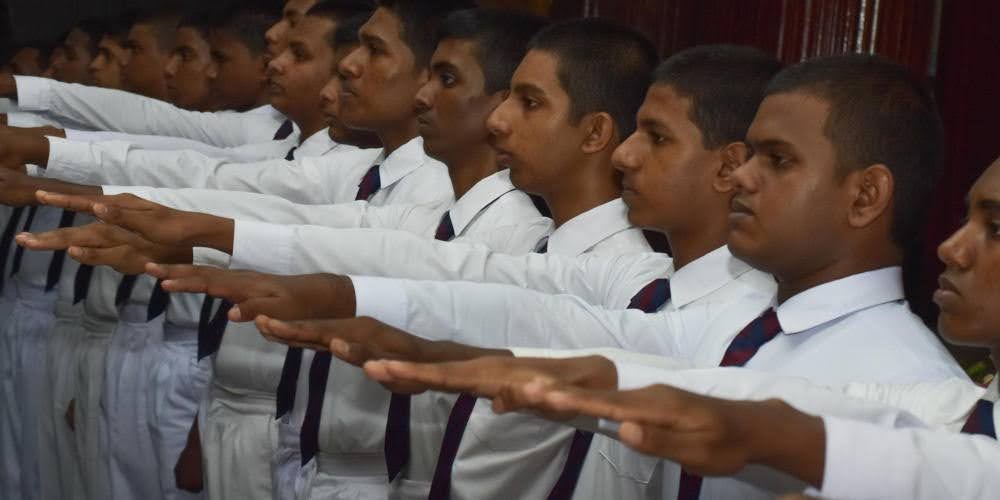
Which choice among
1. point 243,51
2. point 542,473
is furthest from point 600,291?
point 243,51

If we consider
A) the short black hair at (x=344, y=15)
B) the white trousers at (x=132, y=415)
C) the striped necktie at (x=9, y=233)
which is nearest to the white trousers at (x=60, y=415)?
the white trousers at (x=132, y=415)

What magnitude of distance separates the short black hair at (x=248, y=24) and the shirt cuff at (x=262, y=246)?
2532 millimetres

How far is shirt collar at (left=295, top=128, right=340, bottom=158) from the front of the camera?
14.1 feet

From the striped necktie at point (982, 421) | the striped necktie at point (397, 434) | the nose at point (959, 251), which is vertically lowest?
the striped necktie at point (397, 434)

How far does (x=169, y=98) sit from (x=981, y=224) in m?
4.37

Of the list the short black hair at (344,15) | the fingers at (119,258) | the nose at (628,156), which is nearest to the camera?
the fingers at (119,258)

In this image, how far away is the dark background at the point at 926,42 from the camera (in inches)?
122

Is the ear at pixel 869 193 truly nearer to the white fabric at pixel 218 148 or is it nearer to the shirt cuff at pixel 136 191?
the shirt cuff at pixel 136 191

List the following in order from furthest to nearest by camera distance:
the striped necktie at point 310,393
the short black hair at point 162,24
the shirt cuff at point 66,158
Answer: the short black hair at point 162,24, the shirt cuff at point 66,158, the striped necktie at point 310,393

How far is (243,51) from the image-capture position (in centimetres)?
523

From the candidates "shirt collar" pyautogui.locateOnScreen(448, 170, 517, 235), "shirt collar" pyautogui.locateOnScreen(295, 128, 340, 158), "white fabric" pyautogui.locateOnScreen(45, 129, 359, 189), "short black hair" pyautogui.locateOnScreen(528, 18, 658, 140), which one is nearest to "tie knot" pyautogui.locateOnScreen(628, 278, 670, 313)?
"short black hair" pyautogui.locateOnScreen(528, 18, 658, 140)

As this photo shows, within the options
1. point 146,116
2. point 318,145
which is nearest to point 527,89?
point 318,145

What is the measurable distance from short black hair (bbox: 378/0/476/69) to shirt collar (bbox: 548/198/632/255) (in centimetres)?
102

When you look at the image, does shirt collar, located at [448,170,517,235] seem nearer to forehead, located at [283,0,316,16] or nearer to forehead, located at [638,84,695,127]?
forehead, located at [638,84,695,127]
